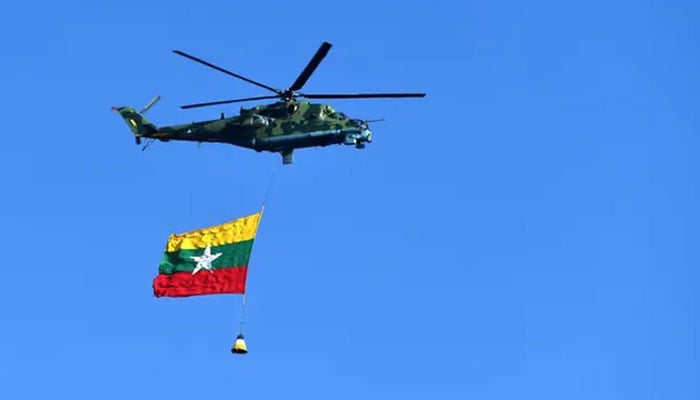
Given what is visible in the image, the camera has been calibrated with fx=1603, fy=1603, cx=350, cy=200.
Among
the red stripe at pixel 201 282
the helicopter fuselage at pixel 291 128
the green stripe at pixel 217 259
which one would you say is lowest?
the red stripe at pixel 201 282

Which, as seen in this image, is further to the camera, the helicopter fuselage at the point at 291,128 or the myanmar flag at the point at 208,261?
the helicopter fuselage at the point at 291,128

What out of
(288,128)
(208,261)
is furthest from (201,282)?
(288,128)

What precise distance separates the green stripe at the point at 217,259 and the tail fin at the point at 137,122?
383 inches

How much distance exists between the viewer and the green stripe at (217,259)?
7675 centimetres

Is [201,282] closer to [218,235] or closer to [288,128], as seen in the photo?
[218,235]

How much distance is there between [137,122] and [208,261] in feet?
42.1

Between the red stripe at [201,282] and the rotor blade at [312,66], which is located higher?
the rotor blade at [312,66]

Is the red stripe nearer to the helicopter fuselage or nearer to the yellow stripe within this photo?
the yellow stripe

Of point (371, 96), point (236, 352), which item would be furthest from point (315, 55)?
point (236, 352)

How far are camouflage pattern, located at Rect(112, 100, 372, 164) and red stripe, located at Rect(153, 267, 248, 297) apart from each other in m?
7.14

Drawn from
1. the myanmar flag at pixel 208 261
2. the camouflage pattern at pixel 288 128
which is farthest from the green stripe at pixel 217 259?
the camouflage pattern at pixel 288 128

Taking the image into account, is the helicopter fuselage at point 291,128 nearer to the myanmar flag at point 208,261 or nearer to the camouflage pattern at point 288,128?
the camouflage pattern at point 288,128

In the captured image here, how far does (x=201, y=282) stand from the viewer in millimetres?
76938

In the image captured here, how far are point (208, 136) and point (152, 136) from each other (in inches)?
169
